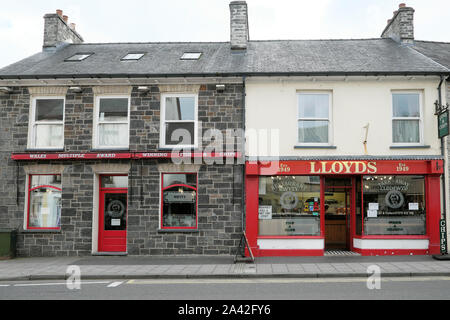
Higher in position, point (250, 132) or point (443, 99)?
point (443, 99)

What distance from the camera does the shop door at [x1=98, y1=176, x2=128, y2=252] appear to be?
1270 centimetres

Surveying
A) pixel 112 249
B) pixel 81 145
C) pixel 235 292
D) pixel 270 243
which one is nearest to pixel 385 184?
pixel 270 243

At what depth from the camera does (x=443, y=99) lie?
482 inches

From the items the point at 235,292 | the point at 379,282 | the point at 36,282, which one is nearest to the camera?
the point at 235,292

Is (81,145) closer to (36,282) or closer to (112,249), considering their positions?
(112,249)

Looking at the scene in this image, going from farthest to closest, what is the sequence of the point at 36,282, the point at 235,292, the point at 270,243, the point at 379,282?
the point at 270,243, the point at 36,282, the point at 379,282, the point at 235,292

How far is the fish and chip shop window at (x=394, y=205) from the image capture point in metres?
12.2

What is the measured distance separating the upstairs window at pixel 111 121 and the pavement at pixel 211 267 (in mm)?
3919

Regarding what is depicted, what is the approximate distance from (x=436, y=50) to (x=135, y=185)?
13.1 metres

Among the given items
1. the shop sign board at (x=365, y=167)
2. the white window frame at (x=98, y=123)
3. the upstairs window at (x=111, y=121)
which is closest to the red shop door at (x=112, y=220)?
the white window frame at (x=98, y=123)

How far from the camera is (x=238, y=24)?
586 inches

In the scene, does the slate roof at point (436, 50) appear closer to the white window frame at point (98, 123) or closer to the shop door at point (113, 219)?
the white window frame at point (98, 123)

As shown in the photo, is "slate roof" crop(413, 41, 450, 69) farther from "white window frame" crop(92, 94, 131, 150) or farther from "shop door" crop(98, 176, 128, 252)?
"shop door" crop(98, 176, 128, 252)

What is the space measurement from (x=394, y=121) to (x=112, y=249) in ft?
34.8
